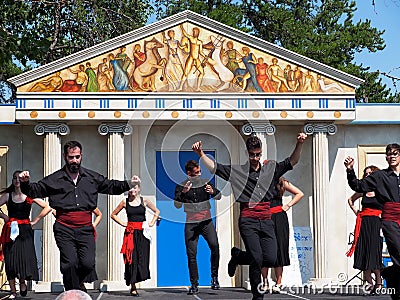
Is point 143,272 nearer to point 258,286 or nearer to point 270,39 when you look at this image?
point 258,286

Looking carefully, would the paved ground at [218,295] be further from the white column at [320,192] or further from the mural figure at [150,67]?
the mural figure at [150,67]

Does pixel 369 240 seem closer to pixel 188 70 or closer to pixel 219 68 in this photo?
pixel 219 68

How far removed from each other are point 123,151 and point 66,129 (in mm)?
1202

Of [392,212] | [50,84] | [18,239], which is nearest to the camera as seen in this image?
[392,212]

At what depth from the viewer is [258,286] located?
9750 millimetres

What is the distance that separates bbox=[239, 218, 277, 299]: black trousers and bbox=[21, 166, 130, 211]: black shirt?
154cm

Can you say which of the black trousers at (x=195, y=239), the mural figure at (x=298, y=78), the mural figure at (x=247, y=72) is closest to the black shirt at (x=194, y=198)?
the black trousers at (x=195, y=239)

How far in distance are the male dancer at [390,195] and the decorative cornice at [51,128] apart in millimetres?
7639

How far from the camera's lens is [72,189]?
9875 millimetres

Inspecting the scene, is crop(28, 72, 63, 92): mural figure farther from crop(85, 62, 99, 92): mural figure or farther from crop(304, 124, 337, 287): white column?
crop(304, 124, 337, 287): white column

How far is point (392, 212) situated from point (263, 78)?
22.0ft

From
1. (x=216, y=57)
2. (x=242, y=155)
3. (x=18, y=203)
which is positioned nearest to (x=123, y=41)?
(x=216, y=57)

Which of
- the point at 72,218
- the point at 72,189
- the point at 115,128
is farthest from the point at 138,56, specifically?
the point at 72,218

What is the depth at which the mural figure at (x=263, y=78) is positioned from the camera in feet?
53.6
